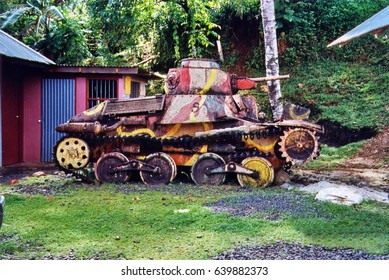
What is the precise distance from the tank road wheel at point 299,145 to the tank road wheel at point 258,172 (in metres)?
0.51

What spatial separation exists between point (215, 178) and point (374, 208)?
3471 millimetres

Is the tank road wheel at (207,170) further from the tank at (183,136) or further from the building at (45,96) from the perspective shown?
the building at (45,96)

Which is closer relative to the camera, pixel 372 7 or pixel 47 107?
pixel 47 107

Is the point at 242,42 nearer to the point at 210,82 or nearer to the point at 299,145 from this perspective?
the point at 210,82

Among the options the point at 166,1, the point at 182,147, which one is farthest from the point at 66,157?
the point at 166,1

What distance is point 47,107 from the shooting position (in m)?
14.1

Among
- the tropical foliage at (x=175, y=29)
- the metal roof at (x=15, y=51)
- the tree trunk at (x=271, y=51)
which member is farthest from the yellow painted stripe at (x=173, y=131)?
the tropical foliage at (x=175, y=29)

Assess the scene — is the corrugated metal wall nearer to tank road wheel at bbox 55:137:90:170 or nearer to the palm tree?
tank road wheel at bbox 55:137:90:170

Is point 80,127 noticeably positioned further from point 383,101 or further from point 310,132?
point 383,101

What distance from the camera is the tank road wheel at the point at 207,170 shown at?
10.4m

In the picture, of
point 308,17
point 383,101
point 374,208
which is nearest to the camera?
point 374,208

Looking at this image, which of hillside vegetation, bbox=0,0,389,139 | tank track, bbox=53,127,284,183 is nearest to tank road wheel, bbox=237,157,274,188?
tank track, bbox=53,127,284,183

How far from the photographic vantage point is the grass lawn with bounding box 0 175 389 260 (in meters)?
5.82

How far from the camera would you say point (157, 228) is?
678 cm
